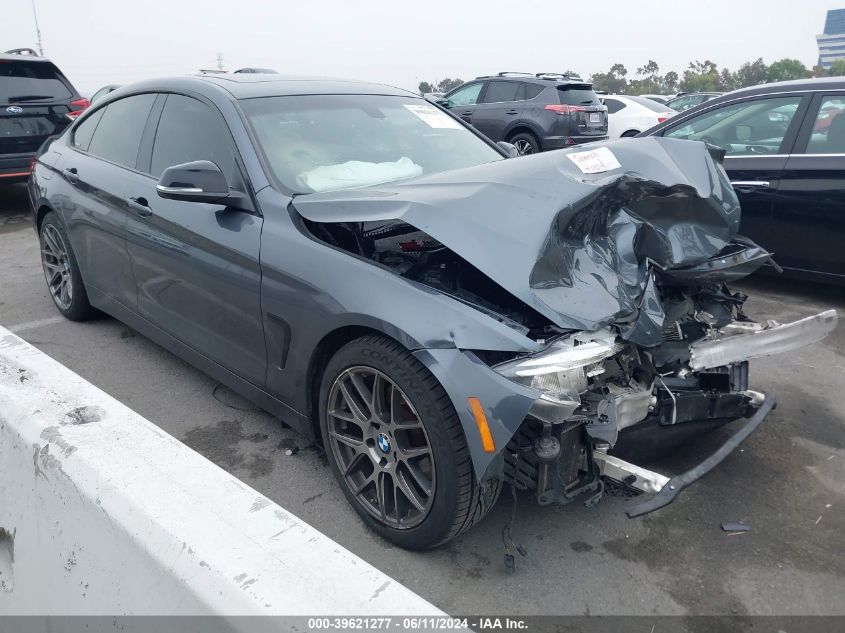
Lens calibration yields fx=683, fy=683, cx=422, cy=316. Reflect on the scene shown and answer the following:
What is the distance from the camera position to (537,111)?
11.3 m

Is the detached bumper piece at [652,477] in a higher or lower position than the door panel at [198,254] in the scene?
lower

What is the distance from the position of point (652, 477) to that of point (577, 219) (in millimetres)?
983

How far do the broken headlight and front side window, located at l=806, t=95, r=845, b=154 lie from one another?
3.54m

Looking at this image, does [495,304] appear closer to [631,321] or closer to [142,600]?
[631,321]

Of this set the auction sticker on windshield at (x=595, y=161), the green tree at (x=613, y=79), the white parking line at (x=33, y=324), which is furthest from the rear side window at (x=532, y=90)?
the green tree at (x=613, y=79)

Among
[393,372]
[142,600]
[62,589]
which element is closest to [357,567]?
[142,600]

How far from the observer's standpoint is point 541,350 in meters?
2.22

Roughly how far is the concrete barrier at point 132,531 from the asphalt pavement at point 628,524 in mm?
1083

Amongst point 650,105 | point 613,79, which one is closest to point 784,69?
point 613,79

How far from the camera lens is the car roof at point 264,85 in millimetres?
3490

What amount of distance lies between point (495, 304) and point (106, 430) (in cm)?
139

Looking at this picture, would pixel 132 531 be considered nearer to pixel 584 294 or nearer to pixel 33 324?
pixel 584 294

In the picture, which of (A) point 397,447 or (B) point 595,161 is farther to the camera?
(B) point 595,161

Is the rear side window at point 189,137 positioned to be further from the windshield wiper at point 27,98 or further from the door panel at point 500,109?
the door panel at point 500,109
